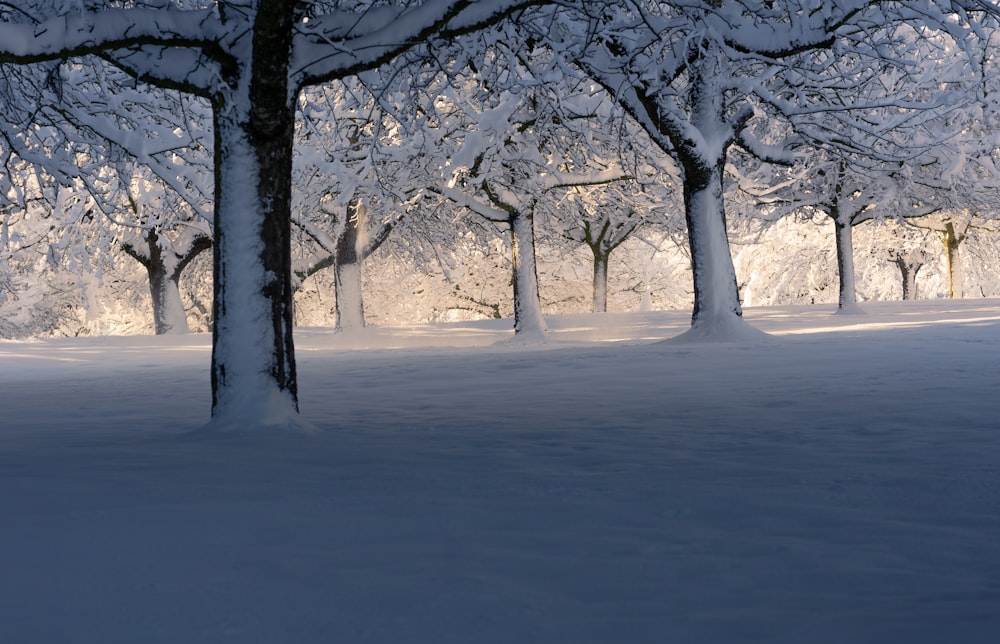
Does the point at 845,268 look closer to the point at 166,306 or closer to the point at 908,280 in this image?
the point at 166,306

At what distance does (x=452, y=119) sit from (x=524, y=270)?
3392 millimetres

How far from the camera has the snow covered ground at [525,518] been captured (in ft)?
9.58

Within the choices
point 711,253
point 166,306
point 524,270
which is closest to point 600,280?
point 524,270

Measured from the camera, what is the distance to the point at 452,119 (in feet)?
65.0

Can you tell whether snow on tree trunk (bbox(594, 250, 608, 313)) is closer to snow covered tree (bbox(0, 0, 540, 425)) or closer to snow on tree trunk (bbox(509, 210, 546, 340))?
snow on tree trunk (bbox(509, 210, 546, 340))

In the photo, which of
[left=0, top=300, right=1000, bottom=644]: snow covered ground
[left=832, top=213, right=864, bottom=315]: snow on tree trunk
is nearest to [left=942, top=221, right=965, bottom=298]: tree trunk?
[left=832, top=213, right=864, bottom=315]: snow on tree trunk

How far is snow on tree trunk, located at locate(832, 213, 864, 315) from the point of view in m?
25.2

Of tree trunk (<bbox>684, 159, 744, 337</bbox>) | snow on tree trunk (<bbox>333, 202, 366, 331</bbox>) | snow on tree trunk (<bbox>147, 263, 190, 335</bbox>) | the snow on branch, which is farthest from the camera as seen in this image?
snow on tree trunk (<bbox>147, 263, 190, 335</bbox>)

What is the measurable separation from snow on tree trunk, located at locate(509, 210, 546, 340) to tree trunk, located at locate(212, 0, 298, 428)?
515 inches

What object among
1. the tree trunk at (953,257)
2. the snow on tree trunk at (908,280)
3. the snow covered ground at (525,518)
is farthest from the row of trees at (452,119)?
the snow on tree trunk at (908,280)

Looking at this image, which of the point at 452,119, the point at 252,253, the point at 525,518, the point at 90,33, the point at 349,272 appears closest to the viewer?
the point at 525,518

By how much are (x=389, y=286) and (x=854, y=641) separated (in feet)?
131

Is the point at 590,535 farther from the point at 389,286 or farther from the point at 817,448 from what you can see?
the point at 389,286

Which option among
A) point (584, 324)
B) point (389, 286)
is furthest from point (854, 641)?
point (389, 286)
